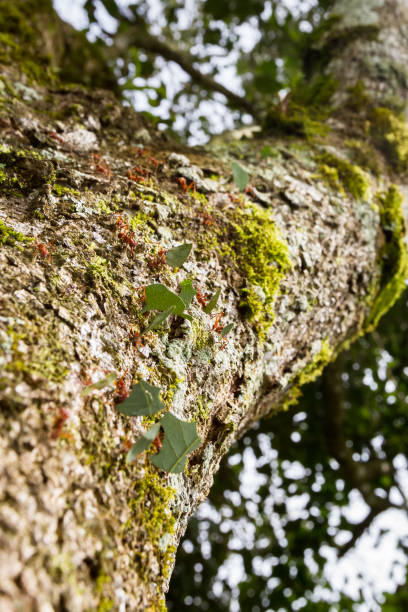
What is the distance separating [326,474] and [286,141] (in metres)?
3.17

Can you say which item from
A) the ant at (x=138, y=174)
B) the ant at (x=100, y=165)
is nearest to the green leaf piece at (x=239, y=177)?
the ant at (x=138, y=174)

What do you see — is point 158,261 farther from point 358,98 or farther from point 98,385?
point 358,98

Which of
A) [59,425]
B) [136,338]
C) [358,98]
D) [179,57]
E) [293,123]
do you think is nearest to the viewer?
[59,425]

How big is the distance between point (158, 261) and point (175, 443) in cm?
42

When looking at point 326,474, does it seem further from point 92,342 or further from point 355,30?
point 92,342

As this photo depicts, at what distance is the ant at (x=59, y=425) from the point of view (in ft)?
1.92

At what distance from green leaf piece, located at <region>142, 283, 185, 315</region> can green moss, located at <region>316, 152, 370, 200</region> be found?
1079 mm

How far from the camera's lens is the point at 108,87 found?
2.53 metres

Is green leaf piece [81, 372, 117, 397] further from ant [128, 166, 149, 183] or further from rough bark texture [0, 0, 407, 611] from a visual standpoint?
ant [128, 166, 149, 183]

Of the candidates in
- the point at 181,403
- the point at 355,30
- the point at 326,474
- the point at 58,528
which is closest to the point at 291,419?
the point at 326,474

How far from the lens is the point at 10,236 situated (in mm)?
819

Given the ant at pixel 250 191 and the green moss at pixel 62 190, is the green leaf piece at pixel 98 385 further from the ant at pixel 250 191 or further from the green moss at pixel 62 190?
the ant at pixel 250 191

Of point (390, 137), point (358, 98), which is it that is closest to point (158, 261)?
point (390, 137)

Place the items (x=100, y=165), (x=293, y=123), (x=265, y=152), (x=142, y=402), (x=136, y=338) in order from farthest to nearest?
(x=293, y=123) → (x=265, y=152) → (x=100, y=165) → (x=136, y=338) → (x=142, y=402)
